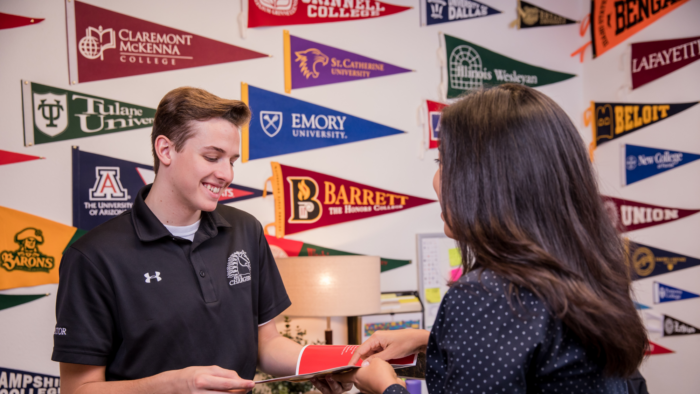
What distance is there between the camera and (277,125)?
266 centimetres

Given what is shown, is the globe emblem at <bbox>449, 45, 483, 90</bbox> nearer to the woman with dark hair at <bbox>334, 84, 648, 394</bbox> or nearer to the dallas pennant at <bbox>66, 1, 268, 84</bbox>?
the dallas pennant at <bbox>66, 1, 268, 84</bbox>

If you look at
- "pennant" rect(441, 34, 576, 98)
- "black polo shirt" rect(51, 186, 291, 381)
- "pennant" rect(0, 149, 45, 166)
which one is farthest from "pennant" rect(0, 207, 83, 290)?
"pennant" rect(441, 34, 576, 98)

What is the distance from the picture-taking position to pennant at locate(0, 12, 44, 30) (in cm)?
216

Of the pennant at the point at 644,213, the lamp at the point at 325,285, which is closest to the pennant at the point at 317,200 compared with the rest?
the lamp at the point at 325,285

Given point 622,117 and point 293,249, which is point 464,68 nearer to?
point 622,117

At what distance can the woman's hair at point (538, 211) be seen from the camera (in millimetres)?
865

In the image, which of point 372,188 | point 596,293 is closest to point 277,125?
→ point 372,188

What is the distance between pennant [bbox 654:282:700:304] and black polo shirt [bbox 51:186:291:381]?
2.57 m

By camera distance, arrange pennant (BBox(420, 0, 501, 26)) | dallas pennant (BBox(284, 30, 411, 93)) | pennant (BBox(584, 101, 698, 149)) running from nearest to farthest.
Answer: dallas pennant (BBox(284, 30, 411, 93)) → pennant (BBox(584, 101, 698, 149)) → pennant (BBox(420, 0, 501, 26))

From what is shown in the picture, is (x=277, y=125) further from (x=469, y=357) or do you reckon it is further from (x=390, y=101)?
(x=469, y=357)

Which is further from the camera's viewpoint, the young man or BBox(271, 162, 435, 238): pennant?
BBox(271, 162, 435, 238): pennant

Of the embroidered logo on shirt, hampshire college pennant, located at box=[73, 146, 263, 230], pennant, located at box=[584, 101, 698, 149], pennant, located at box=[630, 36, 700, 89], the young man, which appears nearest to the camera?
the young man

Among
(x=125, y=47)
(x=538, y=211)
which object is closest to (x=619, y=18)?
(x=538, y=211)

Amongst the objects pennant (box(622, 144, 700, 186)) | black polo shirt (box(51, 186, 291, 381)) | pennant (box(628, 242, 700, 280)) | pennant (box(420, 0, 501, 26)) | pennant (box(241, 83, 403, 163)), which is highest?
pennant (box(420, 0, 501, 26))
